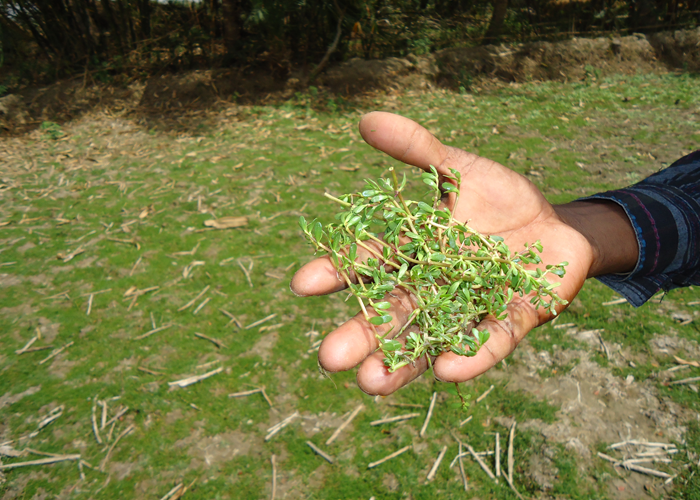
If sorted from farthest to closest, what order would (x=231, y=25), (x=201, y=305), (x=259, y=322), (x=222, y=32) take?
(x=222, y=32), (x=231, y=25), (x=201, y=305), (x=259, y=322)

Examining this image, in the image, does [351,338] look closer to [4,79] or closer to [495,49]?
[495,49]

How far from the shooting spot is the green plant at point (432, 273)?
197cm

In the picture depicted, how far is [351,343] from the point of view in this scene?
2.06m

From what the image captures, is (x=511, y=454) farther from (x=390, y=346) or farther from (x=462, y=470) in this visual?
(x=390, y=346)

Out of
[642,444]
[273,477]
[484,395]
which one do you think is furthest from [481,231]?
[273,477]

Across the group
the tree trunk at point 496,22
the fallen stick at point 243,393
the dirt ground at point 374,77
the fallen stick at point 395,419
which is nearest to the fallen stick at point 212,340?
the fallen stick at point 243,393

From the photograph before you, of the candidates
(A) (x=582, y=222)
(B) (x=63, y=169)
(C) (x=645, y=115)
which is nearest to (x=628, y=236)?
(A) (x=582, y=222)

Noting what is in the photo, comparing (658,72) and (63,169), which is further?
(658,72)

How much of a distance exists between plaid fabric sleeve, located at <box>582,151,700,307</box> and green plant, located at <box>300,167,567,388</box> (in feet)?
2.78

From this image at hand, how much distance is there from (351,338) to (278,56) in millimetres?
7626

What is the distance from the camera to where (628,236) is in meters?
2.62

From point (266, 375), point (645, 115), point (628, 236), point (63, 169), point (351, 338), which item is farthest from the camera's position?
point (645, 115)

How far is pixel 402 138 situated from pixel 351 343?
117cm

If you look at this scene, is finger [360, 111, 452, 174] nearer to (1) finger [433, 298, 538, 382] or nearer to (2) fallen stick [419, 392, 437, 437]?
(1) finger [433, 298, 538, 382]
